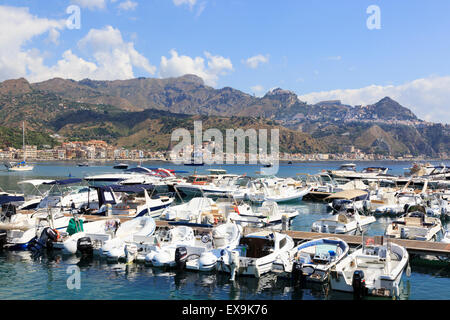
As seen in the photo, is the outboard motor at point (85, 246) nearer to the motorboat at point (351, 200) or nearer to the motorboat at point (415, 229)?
the motorboat at point (415, 229)

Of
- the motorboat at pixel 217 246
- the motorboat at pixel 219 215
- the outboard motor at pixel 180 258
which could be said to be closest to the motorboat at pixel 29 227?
the motorboat at pixel 219 215

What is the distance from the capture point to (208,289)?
16359 millimetres

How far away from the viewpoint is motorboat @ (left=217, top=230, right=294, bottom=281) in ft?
56.5

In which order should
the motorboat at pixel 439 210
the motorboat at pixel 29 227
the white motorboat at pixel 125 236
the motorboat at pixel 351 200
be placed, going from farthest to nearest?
the motorboat at pixel 351 200
the motorboat at pixel 439 210
the motorboat at pixel 29 227
the white motorboat at pixel 125 236

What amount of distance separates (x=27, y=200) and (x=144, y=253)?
22.3 meters

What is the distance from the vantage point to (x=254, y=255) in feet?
60.8

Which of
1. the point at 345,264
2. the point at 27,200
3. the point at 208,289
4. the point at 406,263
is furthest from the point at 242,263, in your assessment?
the point at 27,200

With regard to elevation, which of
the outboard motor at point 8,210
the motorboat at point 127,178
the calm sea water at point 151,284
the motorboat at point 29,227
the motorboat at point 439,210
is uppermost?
the motorboat at point 127,178

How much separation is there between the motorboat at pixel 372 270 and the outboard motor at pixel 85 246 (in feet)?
40.5

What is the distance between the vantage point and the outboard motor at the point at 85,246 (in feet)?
67.5

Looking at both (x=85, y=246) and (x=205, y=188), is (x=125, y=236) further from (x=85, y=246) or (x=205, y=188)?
(x=205, y=188)

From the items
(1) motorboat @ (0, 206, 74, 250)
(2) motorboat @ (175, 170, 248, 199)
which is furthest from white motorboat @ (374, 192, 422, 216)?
(1) motorboat @ (0, 206, 74, 250)

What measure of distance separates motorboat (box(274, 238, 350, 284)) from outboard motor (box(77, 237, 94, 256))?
9797 mm

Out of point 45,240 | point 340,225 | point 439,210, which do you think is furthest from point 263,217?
point 439,210
